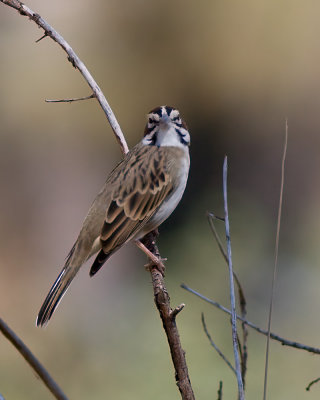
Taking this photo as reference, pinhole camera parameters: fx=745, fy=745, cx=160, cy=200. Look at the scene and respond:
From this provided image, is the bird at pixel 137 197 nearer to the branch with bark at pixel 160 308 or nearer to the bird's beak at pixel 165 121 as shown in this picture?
the bird's beak at pixel 165 121

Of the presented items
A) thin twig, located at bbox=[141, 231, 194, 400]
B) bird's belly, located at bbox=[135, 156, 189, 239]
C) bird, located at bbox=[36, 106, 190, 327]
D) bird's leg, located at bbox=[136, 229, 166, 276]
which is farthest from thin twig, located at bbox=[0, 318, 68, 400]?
bird's belly, located at bbox=[135, 156, 189, 239]

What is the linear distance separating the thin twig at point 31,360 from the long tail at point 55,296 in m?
2.15

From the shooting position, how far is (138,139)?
392 inches

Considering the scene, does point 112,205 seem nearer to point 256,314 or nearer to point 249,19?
point 256,314

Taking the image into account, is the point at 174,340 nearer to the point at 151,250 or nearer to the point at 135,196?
the point at 151,250

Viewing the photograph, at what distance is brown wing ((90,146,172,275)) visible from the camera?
4.12 meters

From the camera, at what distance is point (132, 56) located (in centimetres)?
1027

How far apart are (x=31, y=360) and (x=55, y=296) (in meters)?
2.38

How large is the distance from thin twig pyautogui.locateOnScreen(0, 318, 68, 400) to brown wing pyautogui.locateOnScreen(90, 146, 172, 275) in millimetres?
2395

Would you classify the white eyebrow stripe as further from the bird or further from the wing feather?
the wing feather

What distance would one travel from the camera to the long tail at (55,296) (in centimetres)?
379

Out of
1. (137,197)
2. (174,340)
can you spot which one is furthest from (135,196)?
(174,340)

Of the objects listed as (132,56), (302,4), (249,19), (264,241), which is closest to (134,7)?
(132,56)

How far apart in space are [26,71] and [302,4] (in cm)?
389
